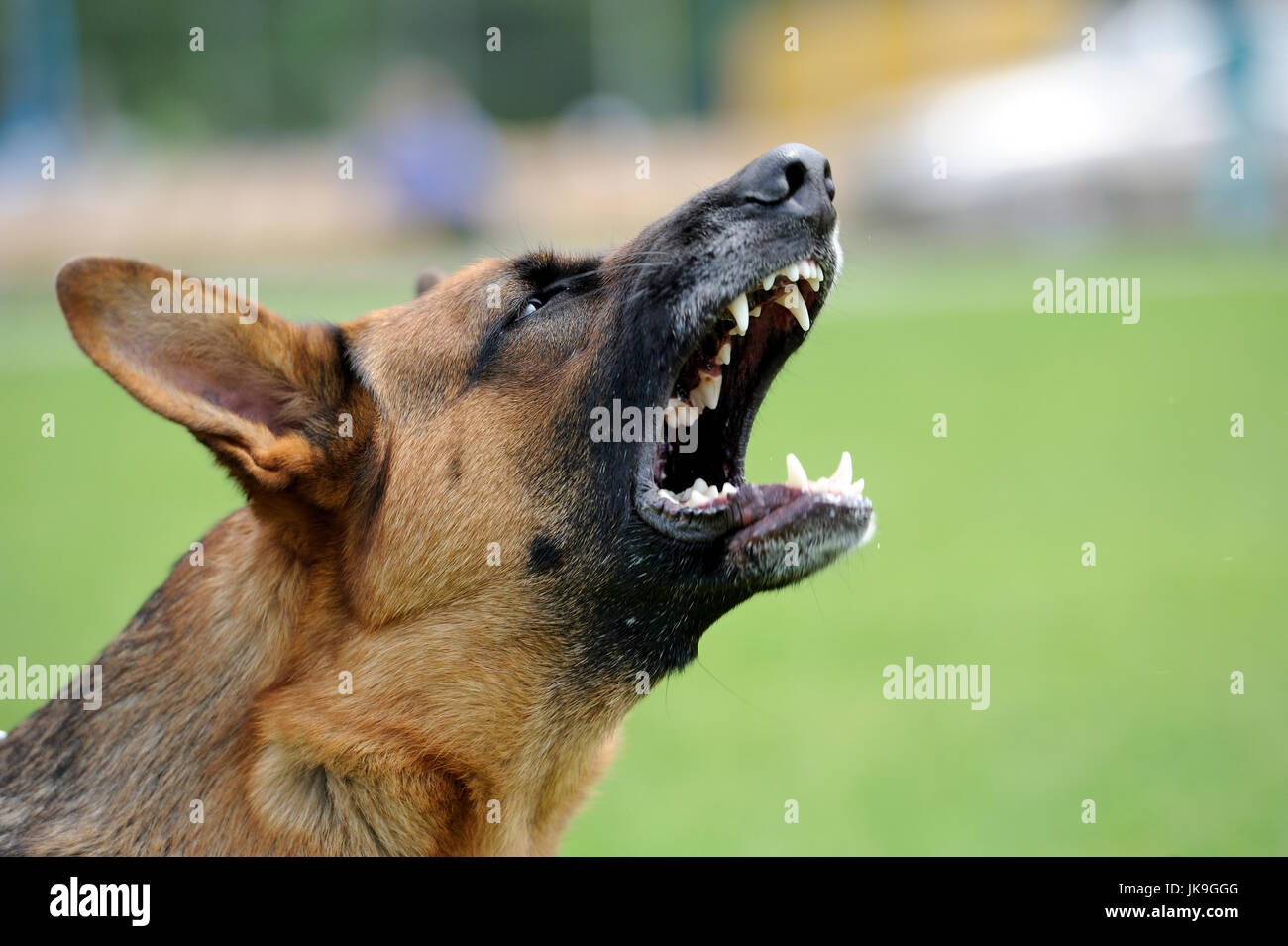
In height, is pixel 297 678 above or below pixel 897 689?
above

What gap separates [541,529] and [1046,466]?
25.8 ft

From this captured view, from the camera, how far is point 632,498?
365 centimetres

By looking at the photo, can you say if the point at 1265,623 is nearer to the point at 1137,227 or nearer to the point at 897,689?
the point at 897,689

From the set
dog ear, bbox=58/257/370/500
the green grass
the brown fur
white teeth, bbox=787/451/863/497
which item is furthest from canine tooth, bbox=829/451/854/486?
dog ear, bbox=58/257/370/500

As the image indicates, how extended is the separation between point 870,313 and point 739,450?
49.6 feet

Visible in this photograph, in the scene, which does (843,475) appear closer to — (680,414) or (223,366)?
(680,414)

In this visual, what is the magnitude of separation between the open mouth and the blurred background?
1.82 metres

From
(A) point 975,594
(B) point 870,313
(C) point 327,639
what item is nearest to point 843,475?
(C) point 327,639

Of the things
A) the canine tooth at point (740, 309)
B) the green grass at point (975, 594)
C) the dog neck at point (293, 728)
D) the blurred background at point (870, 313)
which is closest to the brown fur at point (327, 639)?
the dog neck at point (293, 728)

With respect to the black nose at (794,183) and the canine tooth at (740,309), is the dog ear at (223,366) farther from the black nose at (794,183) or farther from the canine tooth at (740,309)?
the black nose at (794,183)

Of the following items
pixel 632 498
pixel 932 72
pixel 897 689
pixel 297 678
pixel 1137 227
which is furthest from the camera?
pixel 932 72

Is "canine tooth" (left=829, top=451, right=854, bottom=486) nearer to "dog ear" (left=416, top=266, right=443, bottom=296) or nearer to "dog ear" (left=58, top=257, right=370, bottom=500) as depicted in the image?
"dog ear" (left=58, top=257, right=370, bottom=500)

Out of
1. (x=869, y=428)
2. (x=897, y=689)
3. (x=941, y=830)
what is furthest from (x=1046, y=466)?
(x=941, y=830)
